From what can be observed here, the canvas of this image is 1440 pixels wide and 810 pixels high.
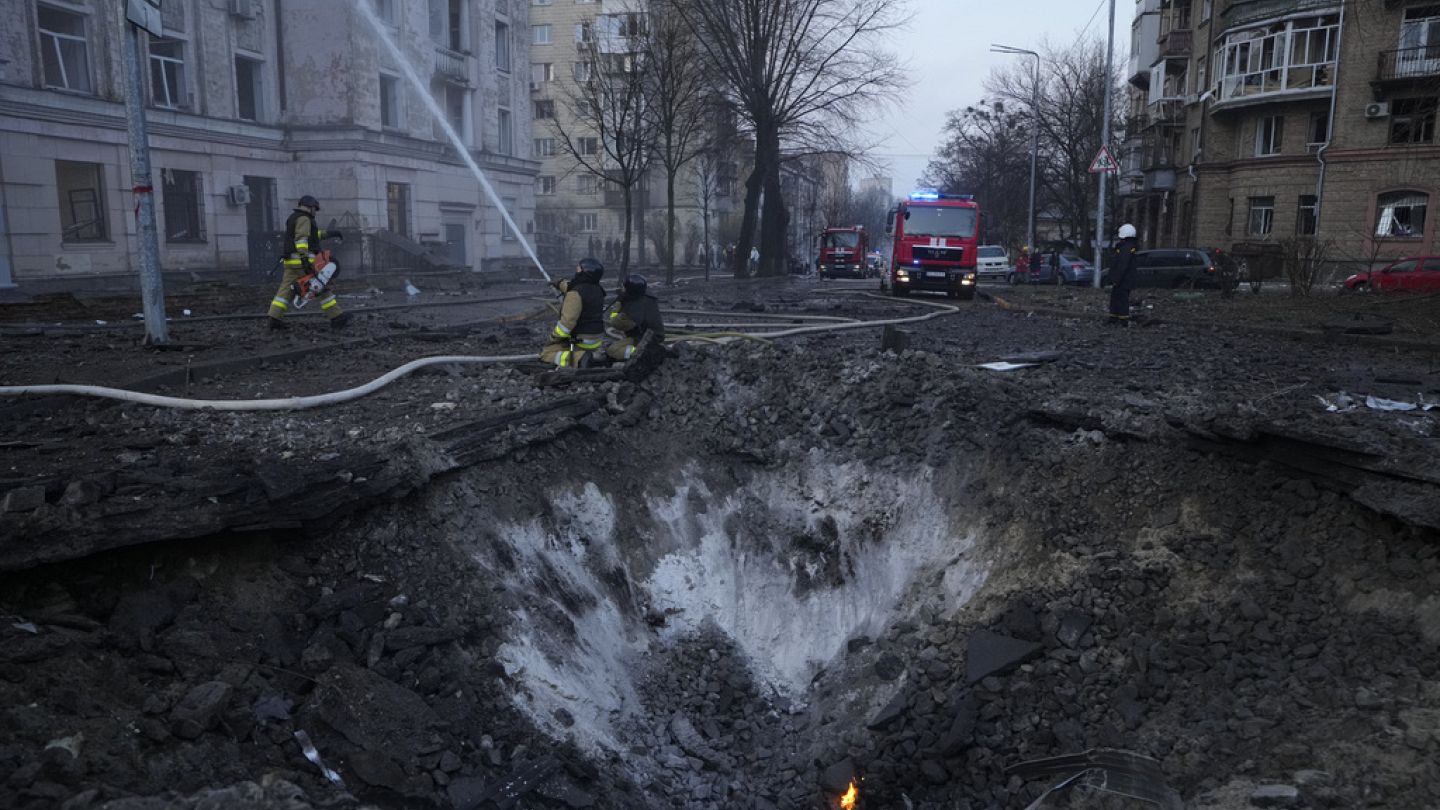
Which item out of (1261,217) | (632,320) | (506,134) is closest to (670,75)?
(506,134)

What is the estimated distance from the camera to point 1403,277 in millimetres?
24656

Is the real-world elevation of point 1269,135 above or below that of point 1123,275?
above

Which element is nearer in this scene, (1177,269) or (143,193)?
(143,193)

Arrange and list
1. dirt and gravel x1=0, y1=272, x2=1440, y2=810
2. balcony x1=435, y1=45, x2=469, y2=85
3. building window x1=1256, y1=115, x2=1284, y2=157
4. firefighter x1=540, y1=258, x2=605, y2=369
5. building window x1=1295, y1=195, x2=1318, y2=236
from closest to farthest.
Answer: dirt and gravel x1=0, y1=272, x2=1440, y2=810
firefighter x1=540, y1=258, x2=605, y2=369
balcony x1=435, y1=45, x2=469, y2=85
building window x1=1295, y1=195, x2=1318, y2=236
building window x1=1256, y1=115, x2=1284, y2=157

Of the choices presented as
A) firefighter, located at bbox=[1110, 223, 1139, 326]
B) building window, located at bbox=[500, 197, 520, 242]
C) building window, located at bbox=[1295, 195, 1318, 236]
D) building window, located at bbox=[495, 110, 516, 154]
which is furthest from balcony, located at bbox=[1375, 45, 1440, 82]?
building window, located at bbox=[495, 110, 516, 154]

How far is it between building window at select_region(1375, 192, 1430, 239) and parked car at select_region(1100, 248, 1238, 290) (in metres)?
10.9

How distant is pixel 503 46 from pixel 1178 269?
27.6m

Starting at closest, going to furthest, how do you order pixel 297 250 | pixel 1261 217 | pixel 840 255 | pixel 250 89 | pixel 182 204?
pixel 297 250
pixel 182 204
pixel 250 89
pixel 1261 217
pixel 840 255

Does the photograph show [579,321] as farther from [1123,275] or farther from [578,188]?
[578,188]

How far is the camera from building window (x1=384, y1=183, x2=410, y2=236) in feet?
102

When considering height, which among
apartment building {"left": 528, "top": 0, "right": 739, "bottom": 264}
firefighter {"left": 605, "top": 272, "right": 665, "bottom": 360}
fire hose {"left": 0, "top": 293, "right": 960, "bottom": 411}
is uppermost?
apartment building {"left": 528, "top": 0, "right": 739, "bottom": 264}

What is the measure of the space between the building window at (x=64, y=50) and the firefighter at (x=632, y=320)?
19360 mm

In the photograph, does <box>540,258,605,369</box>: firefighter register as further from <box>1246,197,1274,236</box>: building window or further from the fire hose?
<box>1246,197,1274,236</box>: building window

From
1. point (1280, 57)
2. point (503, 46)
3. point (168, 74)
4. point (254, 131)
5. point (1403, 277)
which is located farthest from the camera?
point (503, 46)
